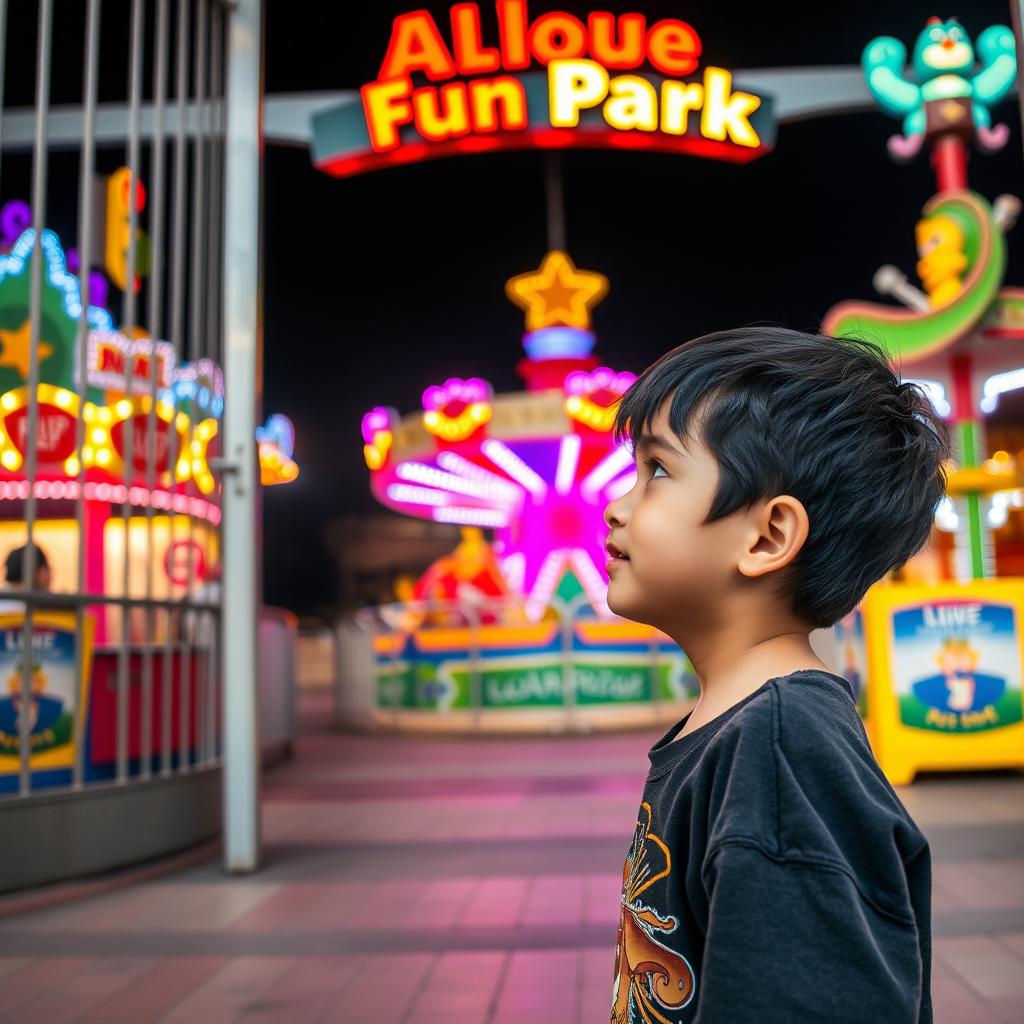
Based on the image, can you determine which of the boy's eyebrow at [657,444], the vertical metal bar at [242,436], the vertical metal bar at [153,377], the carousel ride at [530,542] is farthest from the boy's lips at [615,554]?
the carousel ride at [530,542]

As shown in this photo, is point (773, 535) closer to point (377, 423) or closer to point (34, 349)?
point (34, 349)

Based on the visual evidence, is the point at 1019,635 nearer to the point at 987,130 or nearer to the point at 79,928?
the point at 987,130

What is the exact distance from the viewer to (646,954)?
3.40 ft

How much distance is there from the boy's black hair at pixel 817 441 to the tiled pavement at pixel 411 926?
1915 mm

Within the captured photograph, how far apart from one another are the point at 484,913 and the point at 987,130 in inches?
292

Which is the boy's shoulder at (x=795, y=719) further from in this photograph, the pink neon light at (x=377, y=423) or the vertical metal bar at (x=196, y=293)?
the pink neon light at (x=377, y=423)

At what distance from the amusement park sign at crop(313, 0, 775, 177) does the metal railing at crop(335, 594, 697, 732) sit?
5.60 m

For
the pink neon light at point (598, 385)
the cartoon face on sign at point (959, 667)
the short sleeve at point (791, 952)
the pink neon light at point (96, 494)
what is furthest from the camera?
the pink neon light at point (598, 385)

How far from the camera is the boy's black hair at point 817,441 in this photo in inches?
40.8

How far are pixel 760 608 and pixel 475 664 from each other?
10.6 metres

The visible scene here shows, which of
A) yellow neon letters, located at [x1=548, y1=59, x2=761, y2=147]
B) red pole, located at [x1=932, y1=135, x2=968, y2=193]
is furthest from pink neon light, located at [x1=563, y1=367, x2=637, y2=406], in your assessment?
yellow neon letters, located at [x1=548, y1=59, x2=761, y2=147]

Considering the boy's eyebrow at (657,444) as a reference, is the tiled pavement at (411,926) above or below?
below

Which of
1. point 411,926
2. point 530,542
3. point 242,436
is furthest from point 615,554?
point 530,542

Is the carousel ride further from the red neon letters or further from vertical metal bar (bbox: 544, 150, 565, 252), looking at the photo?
the red neon letters
